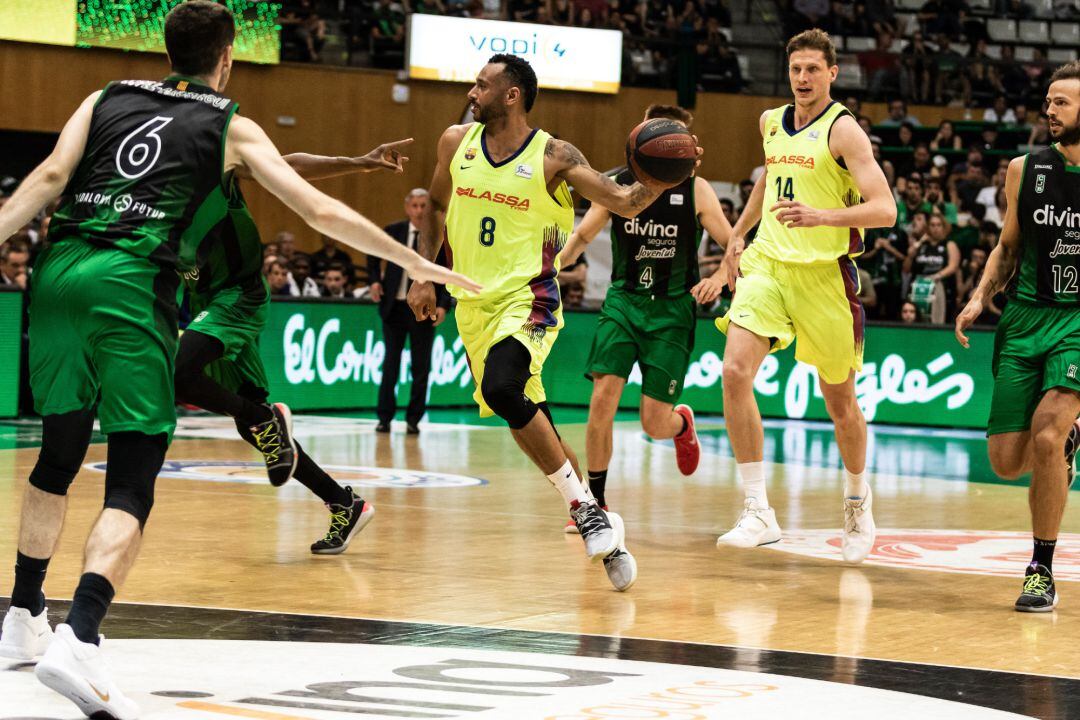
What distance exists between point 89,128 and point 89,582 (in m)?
1.28

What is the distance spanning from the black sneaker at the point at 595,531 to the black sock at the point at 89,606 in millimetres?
2612

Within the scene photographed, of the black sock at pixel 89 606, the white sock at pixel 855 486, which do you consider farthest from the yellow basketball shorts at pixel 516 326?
the black sock at pixel 89 606

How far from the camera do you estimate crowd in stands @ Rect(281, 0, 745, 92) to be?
856 inches

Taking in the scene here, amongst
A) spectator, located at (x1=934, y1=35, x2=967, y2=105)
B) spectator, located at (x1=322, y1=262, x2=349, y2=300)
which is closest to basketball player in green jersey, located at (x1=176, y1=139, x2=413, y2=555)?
spectator, located at (x1=322, y1=262, x2=349, y2=300)

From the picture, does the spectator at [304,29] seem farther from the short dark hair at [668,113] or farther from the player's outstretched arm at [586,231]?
the short dark hair at [668,113]

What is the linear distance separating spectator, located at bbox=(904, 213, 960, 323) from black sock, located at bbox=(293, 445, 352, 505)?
35.1 ft

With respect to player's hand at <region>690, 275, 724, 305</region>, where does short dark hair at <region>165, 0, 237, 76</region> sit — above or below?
above

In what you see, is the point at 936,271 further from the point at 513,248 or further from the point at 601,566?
the point at 513,248

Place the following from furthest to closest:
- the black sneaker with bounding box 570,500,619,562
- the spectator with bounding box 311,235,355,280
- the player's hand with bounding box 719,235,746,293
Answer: the spectator with bounding box 311,235,355,280 < the player's hand with bounding box 719,235,746,293 < the black sneaker with bounding box 570,500,619,562

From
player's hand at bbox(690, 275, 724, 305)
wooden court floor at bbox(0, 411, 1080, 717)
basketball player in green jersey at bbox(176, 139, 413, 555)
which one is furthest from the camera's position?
player's hand at bbox(690, 275, 724, 305)

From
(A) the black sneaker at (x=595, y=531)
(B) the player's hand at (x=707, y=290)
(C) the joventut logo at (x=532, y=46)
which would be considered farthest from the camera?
(C) the joventut logo at (x=532, y=46)

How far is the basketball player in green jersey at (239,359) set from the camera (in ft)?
23.2

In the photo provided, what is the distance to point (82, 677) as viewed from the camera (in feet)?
13.6

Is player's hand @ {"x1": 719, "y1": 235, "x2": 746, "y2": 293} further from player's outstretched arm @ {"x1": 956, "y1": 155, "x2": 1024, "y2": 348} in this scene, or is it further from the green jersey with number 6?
the green jersey with number 6
